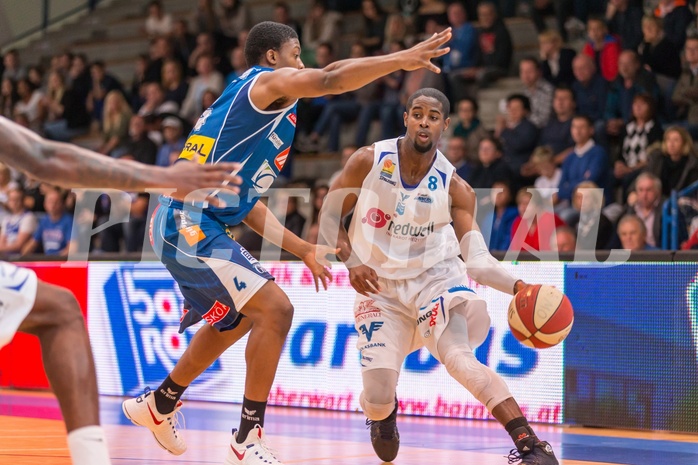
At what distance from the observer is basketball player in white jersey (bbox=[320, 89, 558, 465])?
603cm

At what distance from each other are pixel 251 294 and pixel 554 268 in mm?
3415

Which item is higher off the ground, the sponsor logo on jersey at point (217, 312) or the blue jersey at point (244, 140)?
the blue jersey at point (244, 140)

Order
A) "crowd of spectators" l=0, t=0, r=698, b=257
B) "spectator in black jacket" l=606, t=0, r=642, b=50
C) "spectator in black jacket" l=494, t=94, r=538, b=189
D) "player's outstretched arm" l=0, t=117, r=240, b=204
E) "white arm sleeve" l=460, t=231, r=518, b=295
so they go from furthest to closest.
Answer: "spectator in black jacket" l=606, t=0, r=642, b=50 → "spectator in black jacket" l=494, t=94, r=538, b=189 → "crowd of spectators" l=0, t=0, r=698, b=257 → "white arm sleeve" l=460, t=231, r=518, b=295 → "player's outstretched arm" l=0, t=117, r=240, b=204

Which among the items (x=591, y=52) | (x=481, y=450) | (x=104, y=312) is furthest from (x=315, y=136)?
(x=481, y=450)

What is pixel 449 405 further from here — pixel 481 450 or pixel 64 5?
pixel 64 5

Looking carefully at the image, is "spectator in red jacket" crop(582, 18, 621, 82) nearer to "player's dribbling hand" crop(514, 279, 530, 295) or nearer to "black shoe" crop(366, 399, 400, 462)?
"player's dribbling hand" crop(514, 279, 530, 295)

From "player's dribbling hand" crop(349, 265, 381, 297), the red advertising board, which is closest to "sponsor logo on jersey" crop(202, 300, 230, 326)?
"player's dribbling hand" crop(349, 265, 381, 297)

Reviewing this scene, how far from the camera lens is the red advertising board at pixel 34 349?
10453 millimetres

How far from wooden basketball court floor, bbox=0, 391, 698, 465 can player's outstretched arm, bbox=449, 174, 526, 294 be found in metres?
1.02

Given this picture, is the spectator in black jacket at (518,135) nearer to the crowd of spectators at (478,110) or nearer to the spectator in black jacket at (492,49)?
the crowd of spectators at (478,110)

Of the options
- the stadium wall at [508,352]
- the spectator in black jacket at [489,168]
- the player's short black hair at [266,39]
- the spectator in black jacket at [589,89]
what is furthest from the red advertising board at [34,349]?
the spectator in black jacket at [589,89]

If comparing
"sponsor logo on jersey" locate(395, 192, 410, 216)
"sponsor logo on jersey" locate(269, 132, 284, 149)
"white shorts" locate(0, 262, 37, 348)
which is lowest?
"white shorts" locate(0, 262, 37, 348)

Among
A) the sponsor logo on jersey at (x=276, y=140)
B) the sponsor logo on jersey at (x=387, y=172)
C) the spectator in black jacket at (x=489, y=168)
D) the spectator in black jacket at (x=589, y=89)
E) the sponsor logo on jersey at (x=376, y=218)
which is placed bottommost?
the sponsor logo on jersey at (x=376, y=218)

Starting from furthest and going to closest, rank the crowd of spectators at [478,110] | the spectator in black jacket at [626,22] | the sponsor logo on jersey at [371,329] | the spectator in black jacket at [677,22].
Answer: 1. the spectator in black jacket at [626,22]
2. the spectator in black jacket at [677,22]
3. the crowd of spectators at [478,110]
4. the sponsor logo on jersey at [371,329]
